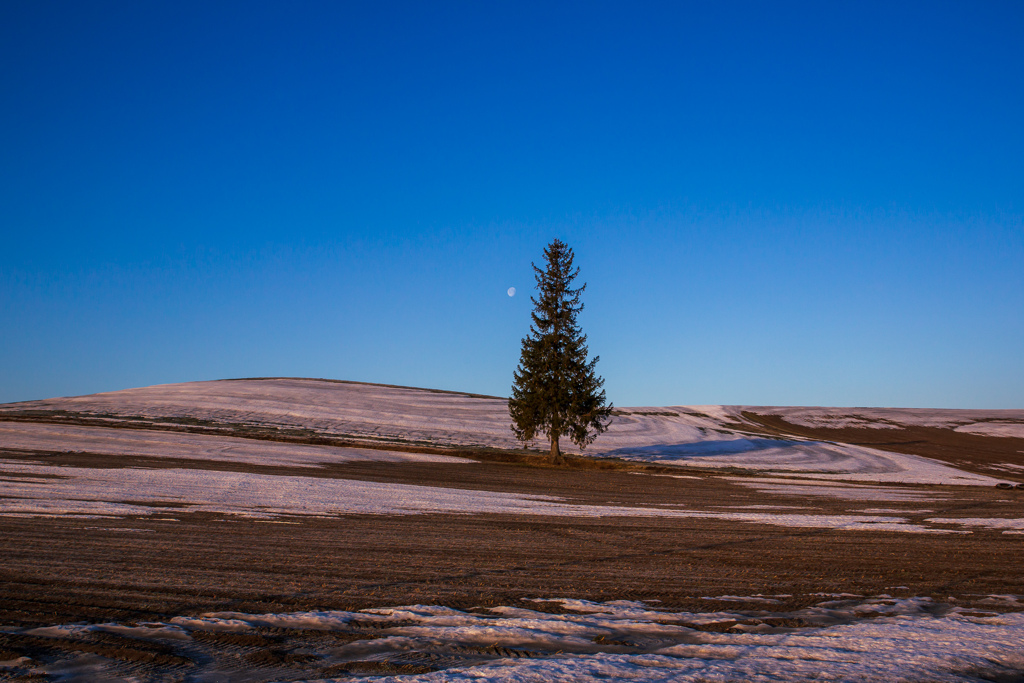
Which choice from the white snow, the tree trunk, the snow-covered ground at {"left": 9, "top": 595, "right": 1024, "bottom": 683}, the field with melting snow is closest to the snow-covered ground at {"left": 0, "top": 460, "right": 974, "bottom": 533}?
the field with melting snow

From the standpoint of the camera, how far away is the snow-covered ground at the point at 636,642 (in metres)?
5.09

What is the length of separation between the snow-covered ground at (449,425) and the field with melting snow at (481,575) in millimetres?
10078

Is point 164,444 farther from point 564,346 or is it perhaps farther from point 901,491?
point 901,491

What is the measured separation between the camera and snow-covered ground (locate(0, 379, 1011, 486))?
3638 cm

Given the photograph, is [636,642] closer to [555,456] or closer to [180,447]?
[180,447]

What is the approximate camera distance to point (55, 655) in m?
5.42

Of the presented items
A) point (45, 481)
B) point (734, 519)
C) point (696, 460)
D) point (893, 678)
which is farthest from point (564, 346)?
point (893, 678)

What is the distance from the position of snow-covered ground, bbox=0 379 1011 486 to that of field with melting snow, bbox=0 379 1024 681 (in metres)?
10.1

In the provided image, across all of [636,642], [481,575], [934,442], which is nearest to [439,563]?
[481,575]

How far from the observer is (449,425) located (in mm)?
50625

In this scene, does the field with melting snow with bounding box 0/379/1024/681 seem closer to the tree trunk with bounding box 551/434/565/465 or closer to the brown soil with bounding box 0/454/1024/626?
the brown soil with bounding box 0/454/1024/626

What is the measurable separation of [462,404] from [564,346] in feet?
86.2

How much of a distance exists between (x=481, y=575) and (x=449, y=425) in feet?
138

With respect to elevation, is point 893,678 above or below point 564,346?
below
